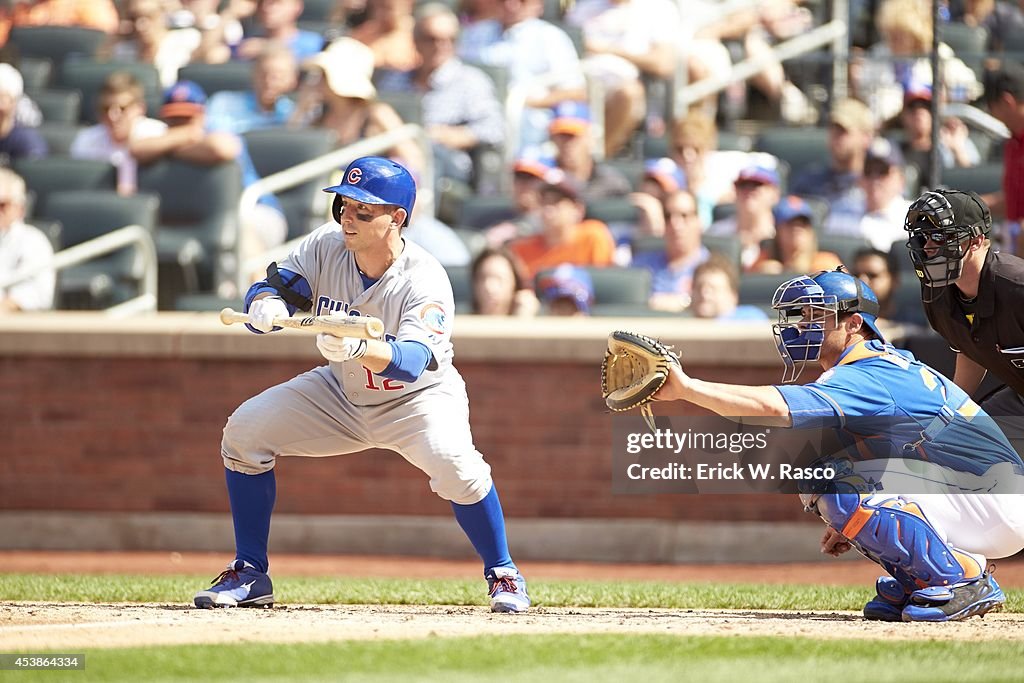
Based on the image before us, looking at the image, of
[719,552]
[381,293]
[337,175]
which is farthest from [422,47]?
[381,293]

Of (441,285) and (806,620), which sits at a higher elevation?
(441,285)

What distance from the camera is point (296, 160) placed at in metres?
10.6

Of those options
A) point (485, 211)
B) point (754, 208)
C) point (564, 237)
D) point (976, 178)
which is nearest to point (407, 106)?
point (485, 211)

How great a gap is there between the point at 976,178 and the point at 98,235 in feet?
19.1

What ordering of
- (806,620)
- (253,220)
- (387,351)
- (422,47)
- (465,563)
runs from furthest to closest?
(422,47) → (253,220) → (465,563) → (806,620) → (387,351)

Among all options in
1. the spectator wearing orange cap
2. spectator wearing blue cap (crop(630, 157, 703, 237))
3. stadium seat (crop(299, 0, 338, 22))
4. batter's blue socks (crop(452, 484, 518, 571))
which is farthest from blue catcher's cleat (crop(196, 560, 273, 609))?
stadium seat (crop(299, 0, 338, 22))

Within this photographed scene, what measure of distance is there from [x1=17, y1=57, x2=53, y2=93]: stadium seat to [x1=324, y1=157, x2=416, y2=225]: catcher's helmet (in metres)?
7.63

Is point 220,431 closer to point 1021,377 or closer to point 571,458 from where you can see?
point 571,458

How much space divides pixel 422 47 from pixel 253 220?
2060 mm

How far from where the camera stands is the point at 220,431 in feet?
28.8

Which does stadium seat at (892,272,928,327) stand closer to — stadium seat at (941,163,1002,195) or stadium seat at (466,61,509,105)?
stadium seat at (941,163,1002,195)

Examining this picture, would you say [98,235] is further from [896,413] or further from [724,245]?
[896,413]

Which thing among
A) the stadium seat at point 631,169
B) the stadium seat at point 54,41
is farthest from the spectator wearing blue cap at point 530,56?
the stadium seat at point 54,41

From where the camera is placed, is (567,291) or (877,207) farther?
(877,207)
